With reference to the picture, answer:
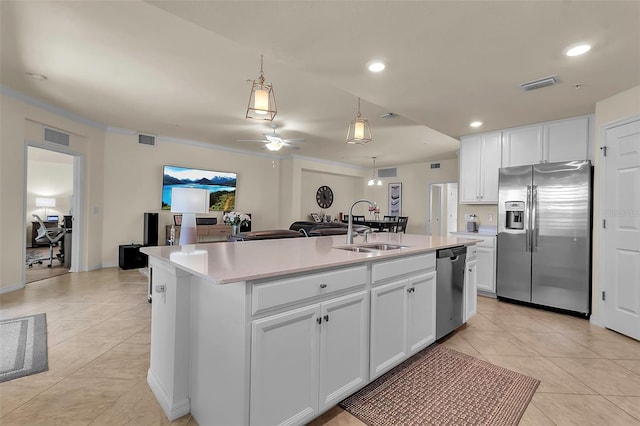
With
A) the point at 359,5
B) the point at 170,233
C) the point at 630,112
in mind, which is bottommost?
the point at 170,233

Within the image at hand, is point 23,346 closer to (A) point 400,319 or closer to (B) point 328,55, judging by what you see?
(A) point 400,319

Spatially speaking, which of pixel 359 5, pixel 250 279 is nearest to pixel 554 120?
pixel 359 5

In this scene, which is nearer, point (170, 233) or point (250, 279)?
point (250, 279)

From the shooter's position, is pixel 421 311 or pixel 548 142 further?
pixel 548 142

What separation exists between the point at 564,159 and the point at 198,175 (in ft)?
21.7

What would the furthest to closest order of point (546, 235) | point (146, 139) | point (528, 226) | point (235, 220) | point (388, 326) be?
1. point (235, 220)
2. point (146, 139)
3. point (528, 226)
4. point (546, 235)
5. point (388, 326)

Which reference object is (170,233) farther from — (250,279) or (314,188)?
(250,279)

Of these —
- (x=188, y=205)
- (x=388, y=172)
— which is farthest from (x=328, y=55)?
(x=388, y=172)

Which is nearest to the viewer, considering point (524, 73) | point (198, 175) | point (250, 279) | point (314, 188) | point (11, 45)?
point (250, 279)

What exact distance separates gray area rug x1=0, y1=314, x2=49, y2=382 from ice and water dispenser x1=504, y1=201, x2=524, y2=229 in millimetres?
5053

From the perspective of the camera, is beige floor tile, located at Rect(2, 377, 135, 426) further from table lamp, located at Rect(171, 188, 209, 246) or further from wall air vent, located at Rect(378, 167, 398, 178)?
wall air vent, located at Rect(378, 167, 398, 178)

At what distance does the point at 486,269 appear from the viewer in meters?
4.32

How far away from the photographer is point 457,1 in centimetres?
180

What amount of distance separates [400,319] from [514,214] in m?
2.90
